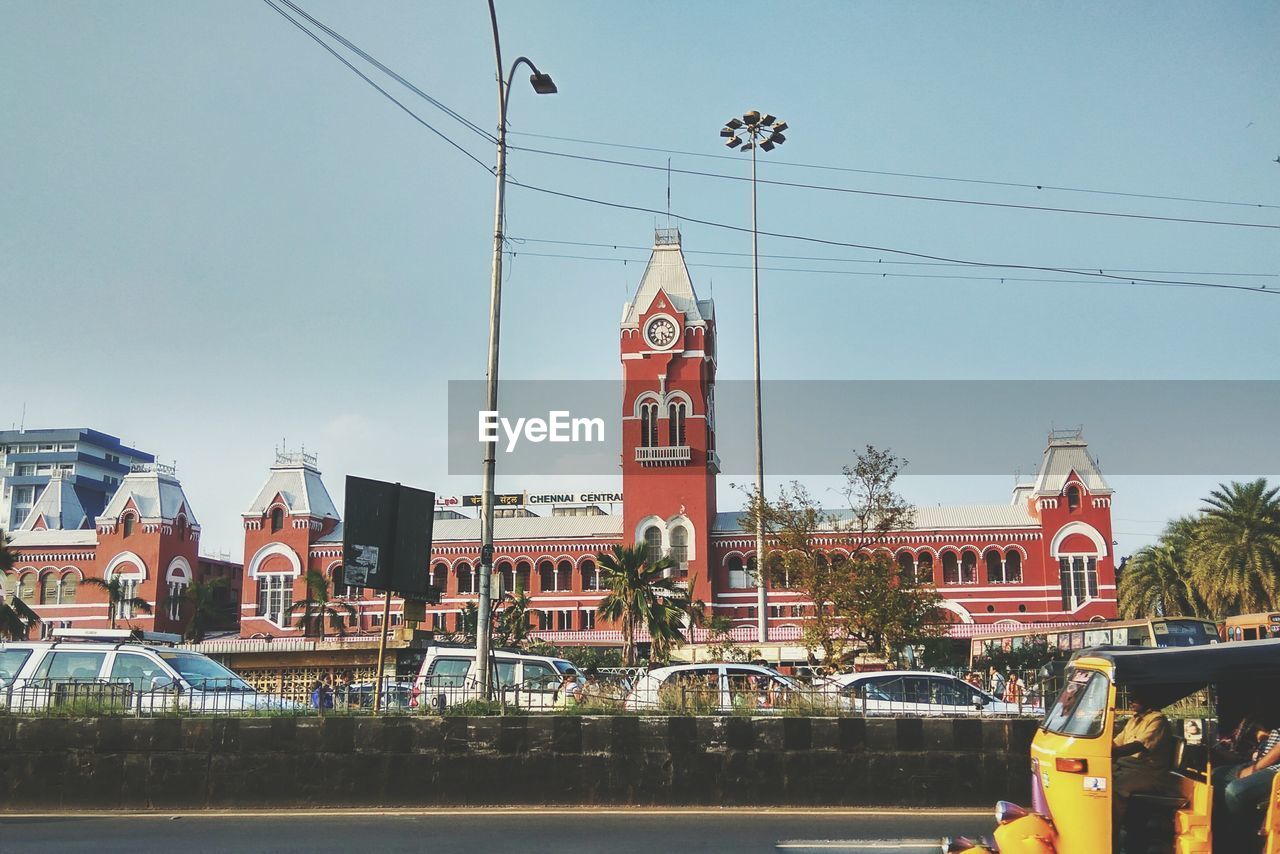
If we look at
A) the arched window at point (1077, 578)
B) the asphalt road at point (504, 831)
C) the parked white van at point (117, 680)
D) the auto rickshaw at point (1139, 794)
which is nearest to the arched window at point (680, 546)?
the arched window at point (1077, 578)

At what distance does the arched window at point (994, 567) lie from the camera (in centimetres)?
5894

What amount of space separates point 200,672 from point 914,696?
33.7ft

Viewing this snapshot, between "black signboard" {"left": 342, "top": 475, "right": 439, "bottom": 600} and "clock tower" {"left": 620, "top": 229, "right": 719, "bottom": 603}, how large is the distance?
43.3 meters

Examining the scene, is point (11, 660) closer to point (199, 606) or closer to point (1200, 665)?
point (1200, 665)

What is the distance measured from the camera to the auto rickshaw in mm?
7676

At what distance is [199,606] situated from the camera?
66125 millimetres

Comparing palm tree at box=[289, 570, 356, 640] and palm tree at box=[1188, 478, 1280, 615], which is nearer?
palm tree at box=[1188, 478, 1280, 615]

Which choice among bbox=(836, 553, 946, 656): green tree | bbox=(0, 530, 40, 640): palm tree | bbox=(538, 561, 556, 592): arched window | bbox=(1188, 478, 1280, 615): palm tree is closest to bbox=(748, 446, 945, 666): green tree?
bbox=(836, 553, 946, 656): green tree

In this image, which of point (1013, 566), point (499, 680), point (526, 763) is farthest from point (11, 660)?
point (1013, 566)

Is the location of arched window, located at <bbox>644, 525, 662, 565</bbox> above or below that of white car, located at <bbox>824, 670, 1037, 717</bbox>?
above

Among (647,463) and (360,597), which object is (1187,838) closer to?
(647,463)

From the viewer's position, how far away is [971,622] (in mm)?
57656

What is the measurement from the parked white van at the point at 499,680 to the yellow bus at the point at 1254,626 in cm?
2011

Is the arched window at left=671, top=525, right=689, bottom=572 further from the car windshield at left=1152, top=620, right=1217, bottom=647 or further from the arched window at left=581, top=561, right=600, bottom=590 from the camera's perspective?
the car windshield at left=1152, top=620, right=1217, bottom=647
